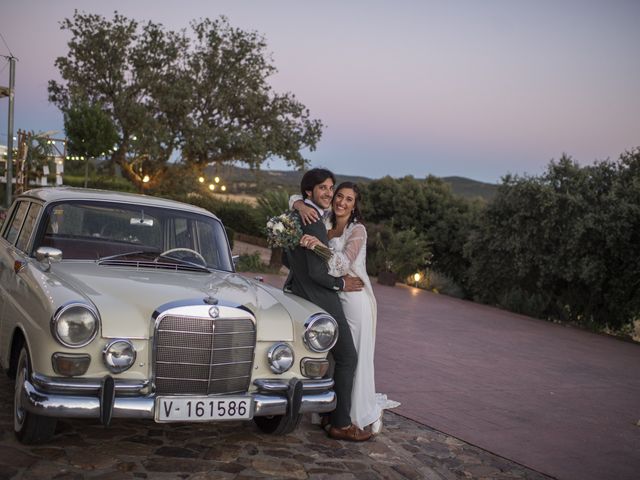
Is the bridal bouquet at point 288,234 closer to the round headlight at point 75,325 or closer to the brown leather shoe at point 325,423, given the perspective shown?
the brown leather shoe at point 325,423

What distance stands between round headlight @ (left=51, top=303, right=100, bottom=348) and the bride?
1.76 metres

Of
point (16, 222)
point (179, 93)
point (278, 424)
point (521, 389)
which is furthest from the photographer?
point (179, 93)

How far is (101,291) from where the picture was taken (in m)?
4.05

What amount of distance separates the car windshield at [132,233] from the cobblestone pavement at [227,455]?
49.2 inches

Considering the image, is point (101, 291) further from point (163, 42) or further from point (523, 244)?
point (163, 42)

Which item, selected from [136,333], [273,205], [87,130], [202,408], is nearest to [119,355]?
[136,333]

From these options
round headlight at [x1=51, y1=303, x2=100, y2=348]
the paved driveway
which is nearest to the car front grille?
round headlight at [x1=51, y1=303, x2=100, y2=348]

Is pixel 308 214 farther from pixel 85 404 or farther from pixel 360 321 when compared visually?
pixel 85 404

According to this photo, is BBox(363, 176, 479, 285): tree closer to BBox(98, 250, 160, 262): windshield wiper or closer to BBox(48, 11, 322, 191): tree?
BBox(48, 11, 322, 191): tree

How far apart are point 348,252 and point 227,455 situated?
167cm

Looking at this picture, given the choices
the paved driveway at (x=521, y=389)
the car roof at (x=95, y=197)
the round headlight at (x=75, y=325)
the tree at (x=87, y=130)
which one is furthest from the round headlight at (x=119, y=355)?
the tree at (x=87, y=130)

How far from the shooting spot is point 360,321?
5.04m

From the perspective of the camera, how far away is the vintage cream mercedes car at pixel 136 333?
12.3 ft

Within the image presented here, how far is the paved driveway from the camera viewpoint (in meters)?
5.45
